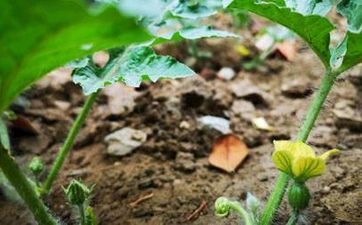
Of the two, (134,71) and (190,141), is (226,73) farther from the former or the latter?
(134,71)

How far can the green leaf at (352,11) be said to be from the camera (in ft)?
4.34

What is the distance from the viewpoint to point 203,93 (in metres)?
2.12

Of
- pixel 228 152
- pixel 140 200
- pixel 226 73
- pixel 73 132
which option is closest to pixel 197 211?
pixel 140 200

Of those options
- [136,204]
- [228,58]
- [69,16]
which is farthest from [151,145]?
[69,16]

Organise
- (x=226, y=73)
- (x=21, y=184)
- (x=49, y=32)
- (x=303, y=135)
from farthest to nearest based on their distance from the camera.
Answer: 1. (x=226, y=73)
2. (x=303, y=135)
3. (x=21, y=184)
4. (x=49, y=32)

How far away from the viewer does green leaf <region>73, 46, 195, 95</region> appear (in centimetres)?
131

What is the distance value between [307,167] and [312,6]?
451 mm

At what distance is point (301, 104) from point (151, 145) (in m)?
0.66

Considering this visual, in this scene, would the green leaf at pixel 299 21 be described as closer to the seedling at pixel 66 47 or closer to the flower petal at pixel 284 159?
the seedling at pixel 66 47

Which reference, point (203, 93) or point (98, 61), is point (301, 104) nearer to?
point (203, 93)

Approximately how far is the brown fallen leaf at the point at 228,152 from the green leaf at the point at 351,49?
1.97 feet

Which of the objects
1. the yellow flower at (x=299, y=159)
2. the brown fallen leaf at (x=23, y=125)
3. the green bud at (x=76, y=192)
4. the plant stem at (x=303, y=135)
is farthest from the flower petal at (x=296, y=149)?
the brown fallen leaf at (x=23, y=125)

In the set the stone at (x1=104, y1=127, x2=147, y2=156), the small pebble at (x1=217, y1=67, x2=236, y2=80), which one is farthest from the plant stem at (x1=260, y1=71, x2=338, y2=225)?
the small pebble at (x1=217, y1=67, x2=236, y2=80)

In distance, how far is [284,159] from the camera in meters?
1.23
